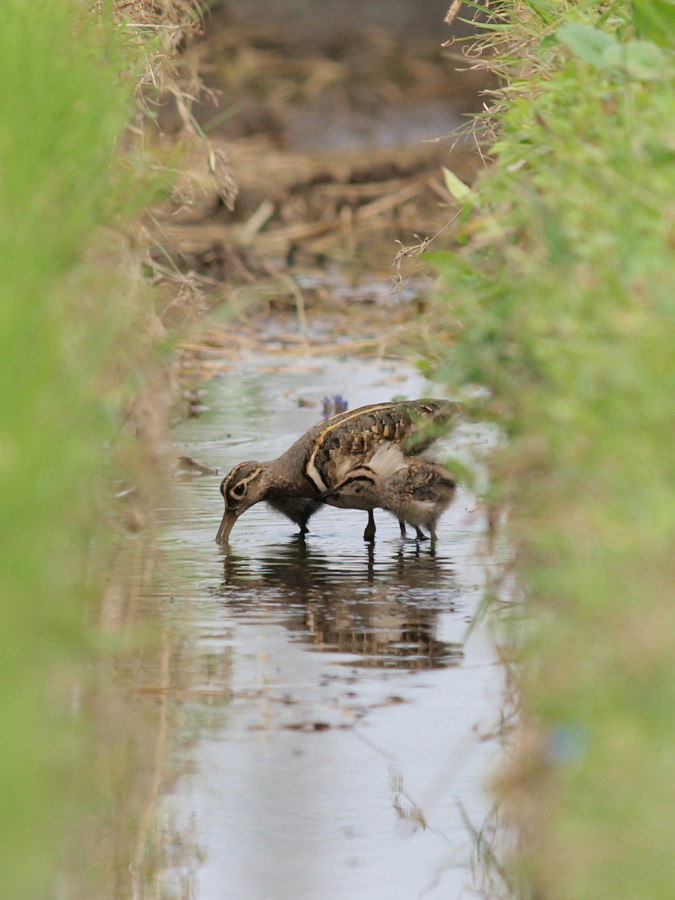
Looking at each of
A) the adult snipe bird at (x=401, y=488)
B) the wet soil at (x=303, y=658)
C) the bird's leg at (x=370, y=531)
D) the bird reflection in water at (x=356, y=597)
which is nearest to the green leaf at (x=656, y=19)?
the wet soil at (x=303, y=658)

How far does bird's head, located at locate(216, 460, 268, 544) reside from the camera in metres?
5.90

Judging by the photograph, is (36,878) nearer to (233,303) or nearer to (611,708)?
(611,708)

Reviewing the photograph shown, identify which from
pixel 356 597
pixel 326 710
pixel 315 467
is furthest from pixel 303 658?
pixel 315 467

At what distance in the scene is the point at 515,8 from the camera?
519 centimetres

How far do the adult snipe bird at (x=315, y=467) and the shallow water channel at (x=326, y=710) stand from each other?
116 millimetres

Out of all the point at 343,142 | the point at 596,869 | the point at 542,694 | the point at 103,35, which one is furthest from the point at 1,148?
the point at 343,142

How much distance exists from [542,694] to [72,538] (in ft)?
3.05

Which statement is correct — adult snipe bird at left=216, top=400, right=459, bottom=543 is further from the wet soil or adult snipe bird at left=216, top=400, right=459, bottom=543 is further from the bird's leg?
the wet soil

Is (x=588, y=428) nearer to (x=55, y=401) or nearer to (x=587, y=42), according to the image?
(x=55, y=401)

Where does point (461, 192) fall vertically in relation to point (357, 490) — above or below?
above

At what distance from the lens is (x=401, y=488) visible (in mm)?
5820

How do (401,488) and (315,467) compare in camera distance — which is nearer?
(401,488)

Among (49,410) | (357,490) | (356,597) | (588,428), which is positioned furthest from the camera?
(357,490)

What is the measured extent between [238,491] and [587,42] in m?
2.53
